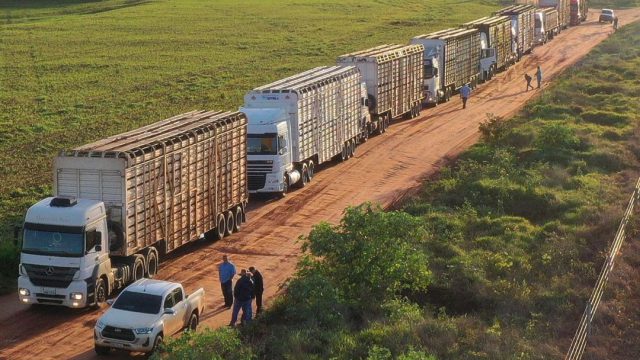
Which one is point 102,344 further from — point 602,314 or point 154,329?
point 602,314

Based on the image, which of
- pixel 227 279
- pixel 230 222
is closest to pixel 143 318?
pixel 227 279

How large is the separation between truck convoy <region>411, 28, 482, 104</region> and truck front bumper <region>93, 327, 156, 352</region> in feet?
127

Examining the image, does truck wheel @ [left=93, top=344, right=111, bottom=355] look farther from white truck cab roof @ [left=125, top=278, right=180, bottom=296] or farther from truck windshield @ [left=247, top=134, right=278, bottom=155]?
truck windshield @ [left=247, top=134, right=278, bottom=155]

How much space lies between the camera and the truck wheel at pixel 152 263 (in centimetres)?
2714

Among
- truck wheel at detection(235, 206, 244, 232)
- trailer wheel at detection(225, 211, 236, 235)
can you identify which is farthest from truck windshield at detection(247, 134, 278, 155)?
trailer wheel at detection(225, 211, 236, 235)

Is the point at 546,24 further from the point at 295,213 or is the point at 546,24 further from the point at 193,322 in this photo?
the point at 193,322

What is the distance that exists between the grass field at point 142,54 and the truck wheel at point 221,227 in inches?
249

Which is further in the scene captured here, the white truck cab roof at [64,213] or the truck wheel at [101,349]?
the white truck cab roof at [64,213]

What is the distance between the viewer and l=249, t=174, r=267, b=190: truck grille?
36594 mm

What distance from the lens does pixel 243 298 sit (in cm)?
2339

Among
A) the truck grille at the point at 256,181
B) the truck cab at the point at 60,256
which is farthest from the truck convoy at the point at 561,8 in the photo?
the truck cab at the point at 60,256

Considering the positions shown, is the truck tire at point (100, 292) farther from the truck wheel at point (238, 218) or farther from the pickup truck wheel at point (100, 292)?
the truck wheel at point (238, 218)

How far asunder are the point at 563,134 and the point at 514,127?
5.78 meters

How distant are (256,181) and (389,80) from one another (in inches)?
596
